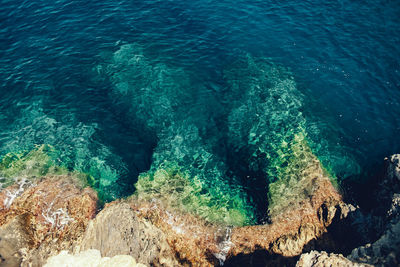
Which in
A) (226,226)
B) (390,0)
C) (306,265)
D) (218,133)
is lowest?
(226,226)

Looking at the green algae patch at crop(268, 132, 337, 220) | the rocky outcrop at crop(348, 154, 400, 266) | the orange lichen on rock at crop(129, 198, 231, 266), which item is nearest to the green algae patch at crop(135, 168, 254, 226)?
the orange lichen on rock at crop(129, 198, 231, 266)

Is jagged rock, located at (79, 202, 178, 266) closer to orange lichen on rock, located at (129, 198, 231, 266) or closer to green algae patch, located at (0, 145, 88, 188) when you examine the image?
orange lichen on rock, located at (129, 198, 231, 266)

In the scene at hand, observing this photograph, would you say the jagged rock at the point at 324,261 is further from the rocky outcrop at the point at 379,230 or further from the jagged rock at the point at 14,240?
the jagged rock at the point at 14,240

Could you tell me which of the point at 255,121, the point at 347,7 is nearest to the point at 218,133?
the point at 255,121

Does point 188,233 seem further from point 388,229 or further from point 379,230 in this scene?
point 379,230

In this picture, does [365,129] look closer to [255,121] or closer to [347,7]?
[255,121]

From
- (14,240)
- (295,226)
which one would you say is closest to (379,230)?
(295,226)
